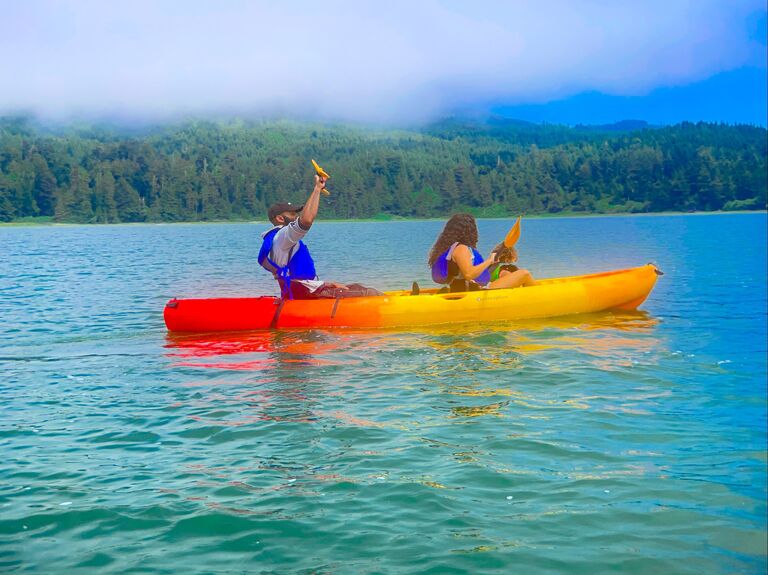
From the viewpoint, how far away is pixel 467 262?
14766 millimetres

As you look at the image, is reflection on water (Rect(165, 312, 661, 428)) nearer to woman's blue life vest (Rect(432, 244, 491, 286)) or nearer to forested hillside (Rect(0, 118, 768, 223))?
woman's blue life vest (Rect(432, 244, 491, 286))

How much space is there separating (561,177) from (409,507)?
201308 millimetres

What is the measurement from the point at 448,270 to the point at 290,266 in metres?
3.20

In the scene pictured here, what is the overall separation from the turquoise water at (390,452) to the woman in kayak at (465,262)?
3.57 feet

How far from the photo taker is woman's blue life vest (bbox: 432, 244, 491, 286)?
14992 millimetres

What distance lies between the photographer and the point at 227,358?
12922mm

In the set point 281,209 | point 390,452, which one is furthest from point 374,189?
point 390,452

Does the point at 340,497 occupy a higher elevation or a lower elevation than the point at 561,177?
lower

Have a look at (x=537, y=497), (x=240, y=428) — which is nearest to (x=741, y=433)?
(x=537, y=497)

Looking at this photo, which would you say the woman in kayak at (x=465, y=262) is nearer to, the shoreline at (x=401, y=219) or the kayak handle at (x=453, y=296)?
the kayak handle at (x=453, y=296)

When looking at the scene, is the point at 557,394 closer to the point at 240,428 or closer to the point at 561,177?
the point at 240,428

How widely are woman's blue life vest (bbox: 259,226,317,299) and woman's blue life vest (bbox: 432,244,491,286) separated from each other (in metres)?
2.50

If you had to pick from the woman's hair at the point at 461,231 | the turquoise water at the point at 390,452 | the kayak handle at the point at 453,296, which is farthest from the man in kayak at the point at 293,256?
the woman's hair at the point at 461,231

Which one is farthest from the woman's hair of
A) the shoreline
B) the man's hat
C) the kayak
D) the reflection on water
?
the shoreline
